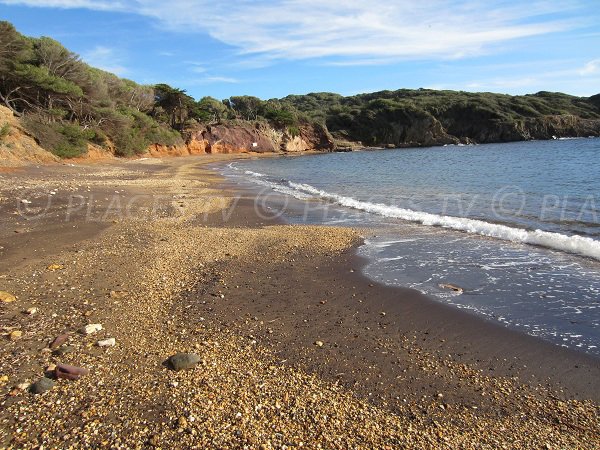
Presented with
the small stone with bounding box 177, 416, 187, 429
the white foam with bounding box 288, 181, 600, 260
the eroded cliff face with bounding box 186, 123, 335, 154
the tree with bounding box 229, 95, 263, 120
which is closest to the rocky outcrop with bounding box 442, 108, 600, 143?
the eroded cliff face with bounding box 186, 123, 335, 154

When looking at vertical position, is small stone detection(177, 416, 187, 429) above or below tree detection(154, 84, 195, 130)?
below

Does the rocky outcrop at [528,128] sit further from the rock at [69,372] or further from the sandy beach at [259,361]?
the rock at [69,372]

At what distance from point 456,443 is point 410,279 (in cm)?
418

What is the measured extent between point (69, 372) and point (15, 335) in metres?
1.22

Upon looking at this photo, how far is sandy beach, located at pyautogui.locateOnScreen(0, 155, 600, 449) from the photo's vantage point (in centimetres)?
324

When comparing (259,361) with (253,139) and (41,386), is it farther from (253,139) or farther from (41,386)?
(253,139)

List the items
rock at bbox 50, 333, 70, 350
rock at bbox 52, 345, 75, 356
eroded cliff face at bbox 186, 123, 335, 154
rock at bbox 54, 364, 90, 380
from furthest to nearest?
1. eroded cliff face at bbox 186, 123, 335, 154
2. rock at bbox 50, 333, 70, 350
3. rock at bbox 52, 345, 75, 356
4. rock at bbox 54, 364, 90, 380

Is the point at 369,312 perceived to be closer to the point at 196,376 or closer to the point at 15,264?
the point at 196,376

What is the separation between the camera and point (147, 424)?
323 centimetres

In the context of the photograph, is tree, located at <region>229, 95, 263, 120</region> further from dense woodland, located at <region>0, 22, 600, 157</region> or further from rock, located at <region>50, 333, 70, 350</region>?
rock, located at <region>50, 333, 70, 350</region>

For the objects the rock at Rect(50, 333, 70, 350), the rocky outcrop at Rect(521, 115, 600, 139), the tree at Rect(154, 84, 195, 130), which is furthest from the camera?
the rocky outcrop at Rect(521, 115, 600, 139)

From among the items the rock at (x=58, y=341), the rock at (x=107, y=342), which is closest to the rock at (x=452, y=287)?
the rock at (x=107, y=342)

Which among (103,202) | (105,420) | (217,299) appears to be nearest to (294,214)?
(103,202)

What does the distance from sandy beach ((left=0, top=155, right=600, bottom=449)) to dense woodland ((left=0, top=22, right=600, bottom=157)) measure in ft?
78.6
